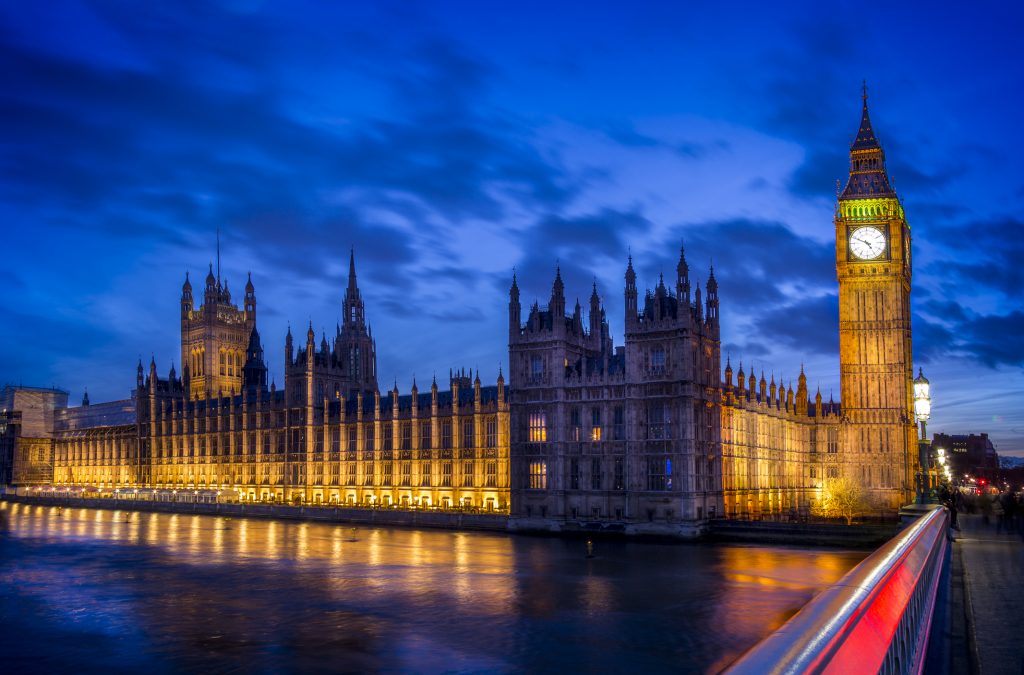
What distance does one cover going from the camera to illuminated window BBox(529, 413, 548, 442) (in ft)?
276

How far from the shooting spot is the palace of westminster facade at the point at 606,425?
257 feet

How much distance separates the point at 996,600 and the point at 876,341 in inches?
3500

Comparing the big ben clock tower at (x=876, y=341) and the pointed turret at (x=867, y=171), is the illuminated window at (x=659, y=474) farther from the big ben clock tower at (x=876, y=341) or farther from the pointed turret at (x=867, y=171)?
the pointed turret at (x=867, y=171)

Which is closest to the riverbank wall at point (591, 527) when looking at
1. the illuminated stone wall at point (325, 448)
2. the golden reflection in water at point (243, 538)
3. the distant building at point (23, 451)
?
the golden reflection in water at point (243, 538)

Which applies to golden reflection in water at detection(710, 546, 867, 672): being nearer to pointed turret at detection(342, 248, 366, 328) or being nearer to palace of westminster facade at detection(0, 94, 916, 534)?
palace of westminster facade at detection(0, 94, 916, 534)

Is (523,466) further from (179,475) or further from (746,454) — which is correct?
(179,475)

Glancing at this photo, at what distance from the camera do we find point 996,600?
59.4ft

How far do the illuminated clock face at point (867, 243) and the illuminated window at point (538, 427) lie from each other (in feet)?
144

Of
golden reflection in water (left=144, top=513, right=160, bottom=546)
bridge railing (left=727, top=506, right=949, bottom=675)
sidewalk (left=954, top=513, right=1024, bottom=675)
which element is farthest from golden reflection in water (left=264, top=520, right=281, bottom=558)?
bridge railing (left=727, top=506, right=949, bottom=675)

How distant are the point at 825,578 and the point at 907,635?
46.0 m

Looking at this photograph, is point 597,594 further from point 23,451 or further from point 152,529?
point 23,451

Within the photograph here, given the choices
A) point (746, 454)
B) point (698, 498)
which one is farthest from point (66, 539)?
point (746, 454)

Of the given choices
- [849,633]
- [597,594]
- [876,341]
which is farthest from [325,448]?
[849,633]

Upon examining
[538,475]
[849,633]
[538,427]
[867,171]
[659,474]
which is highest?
[867,171]
